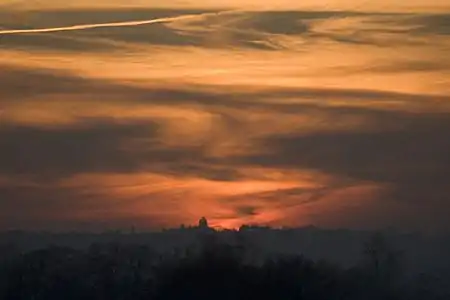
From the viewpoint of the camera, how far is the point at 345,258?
3273 inches

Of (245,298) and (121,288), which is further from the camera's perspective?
(121,288)

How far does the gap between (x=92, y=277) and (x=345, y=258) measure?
2102 cm

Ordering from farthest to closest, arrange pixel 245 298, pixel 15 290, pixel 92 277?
pixel 92 277 → pixel 15 290 → pixel 245 298

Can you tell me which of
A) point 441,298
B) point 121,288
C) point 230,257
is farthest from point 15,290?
point 441,298

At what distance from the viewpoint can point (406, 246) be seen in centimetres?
8962

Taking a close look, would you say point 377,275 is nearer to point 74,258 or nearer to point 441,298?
point 441,298

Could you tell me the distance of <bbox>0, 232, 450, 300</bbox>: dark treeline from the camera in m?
54.1

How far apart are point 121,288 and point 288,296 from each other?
825cm

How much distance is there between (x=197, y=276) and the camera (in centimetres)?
5469

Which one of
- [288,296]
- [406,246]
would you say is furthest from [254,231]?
[288,296]

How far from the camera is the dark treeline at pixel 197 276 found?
54.1 metres

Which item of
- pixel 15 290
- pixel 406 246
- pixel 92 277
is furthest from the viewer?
pixel 406 246

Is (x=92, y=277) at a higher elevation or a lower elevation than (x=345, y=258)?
higher

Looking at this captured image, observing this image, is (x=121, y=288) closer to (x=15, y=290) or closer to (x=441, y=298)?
(x=15, y=290)
